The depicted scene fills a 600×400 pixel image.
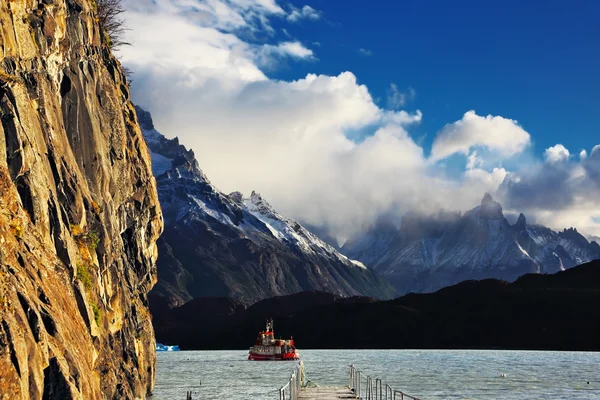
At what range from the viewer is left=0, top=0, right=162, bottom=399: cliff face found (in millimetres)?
29844

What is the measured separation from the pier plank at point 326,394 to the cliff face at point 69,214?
1346cm

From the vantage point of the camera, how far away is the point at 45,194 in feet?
127

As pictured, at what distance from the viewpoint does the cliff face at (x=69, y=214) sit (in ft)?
97.9

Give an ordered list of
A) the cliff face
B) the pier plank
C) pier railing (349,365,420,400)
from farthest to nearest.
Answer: the pier plank < pier railing (349,365,420,400) < the cliff face

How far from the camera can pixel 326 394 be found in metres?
55.9

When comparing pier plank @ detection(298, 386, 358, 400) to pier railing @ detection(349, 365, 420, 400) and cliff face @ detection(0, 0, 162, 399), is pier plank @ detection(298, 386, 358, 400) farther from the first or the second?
Result: cliff face @ detection(0, 0, 162, 399)

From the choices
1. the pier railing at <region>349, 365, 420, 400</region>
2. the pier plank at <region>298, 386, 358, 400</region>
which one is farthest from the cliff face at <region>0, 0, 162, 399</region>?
the pier railing at <region>349, 365, 420, 400</region>

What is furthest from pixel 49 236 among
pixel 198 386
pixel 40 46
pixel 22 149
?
pixel 198 386

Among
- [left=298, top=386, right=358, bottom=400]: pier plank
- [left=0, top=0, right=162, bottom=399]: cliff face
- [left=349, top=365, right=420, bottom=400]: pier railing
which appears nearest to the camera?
[left=0, top=0, right=162, bottom=399]: cliff face

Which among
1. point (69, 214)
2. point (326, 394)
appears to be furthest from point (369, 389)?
point (69, 214)

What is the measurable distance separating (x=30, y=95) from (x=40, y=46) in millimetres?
5213

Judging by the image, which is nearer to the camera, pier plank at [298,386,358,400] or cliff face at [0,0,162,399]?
cliff face at [0,0,162,399]

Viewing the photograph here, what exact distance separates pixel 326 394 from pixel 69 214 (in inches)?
851

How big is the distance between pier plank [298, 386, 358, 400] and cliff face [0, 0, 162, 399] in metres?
13.5
